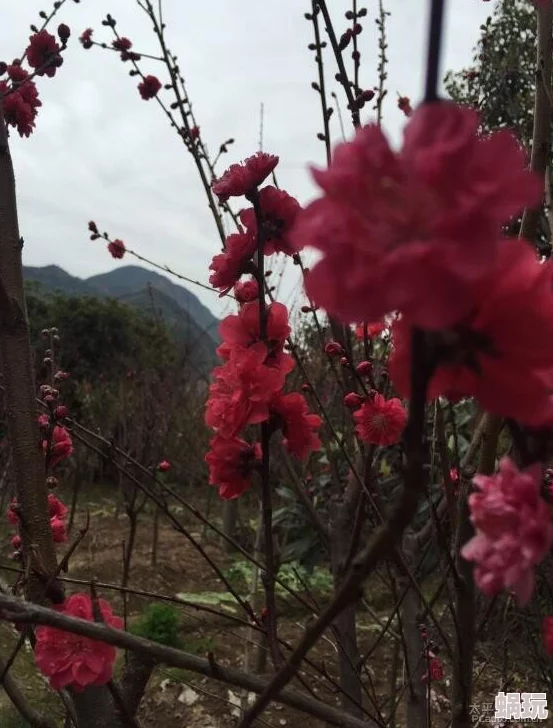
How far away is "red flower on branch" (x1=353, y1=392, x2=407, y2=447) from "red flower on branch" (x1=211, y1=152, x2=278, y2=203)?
721 millimetres

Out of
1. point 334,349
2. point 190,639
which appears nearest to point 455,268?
point 334,349

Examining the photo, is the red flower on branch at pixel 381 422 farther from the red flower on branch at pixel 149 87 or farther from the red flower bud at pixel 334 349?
the red flower on branch at pixel 149 87

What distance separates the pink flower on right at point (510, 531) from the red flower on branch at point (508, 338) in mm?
64

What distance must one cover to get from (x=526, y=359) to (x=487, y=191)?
5.8 inches

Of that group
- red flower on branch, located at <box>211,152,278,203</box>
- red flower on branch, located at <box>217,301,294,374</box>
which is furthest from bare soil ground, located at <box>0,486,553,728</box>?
red flower on branch, located at <box>211,152,278,203</box>

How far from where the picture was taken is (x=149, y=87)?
10.6ft

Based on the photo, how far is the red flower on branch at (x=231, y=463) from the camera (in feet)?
3.52

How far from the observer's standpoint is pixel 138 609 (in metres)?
4.91

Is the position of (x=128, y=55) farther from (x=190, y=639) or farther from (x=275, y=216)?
(x=190, y=639)

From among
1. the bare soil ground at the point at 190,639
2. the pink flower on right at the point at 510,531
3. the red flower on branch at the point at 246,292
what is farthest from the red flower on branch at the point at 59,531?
the pink flower on right at the point at 510,531

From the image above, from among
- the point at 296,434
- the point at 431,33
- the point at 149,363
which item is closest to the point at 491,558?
the point at 431,33

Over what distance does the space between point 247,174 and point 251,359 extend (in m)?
0.43

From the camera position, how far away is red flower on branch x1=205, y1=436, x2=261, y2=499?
3.52 ft

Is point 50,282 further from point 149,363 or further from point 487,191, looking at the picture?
point 487,191
